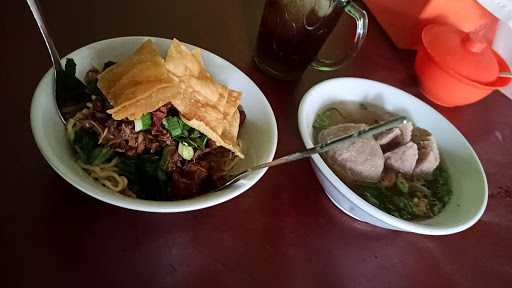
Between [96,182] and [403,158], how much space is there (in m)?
0.61

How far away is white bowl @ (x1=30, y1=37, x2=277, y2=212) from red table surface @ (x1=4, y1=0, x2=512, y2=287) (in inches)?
3.9

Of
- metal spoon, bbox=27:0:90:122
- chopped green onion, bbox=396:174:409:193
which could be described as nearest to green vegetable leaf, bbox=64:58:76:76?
metal spoon, bbox=27:0:90:122

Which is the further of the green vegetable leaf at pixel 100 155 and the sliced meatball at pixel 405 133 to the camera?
the sliced meatball at pixel 405 133

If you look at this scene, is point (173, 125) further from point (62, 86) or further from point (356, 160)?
point (356, 160)

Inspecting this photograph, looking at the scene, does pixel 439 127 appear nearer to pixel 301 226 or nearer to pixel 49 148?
pixel 301 226

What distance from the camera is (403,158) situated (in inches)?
40.5

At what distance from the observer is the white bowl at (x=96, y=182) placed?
2.26 feet

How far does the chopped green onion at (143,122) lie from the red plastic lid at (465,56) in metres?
0.77

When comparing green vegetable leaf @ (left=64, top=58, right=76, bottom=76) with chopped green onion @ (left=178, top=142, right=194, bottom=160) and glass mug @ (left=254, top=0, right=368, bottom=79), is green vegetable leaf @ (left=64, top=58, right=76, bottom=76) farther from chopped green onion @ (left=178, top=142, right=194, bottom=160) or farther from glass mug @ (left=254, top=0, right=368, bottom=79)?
glass mug @ (left=254, top=0, right=368, bottom=79)

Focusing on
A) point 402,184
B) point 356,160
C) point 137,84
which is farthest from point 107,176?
point 402,184

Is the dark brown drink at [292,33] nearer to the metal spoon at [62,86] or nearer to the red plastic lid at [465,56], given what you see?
the red plastic lid at [465,56]

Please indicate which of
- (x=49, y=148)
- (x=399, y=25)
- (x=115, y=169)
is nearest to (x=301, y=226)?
(x=115, y=169)

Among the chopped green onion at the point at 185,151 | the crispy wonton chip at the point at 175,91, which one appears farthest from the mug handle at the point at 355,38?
the chopped green onion at the point at 185,151

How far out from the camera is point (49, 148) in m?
0.70
